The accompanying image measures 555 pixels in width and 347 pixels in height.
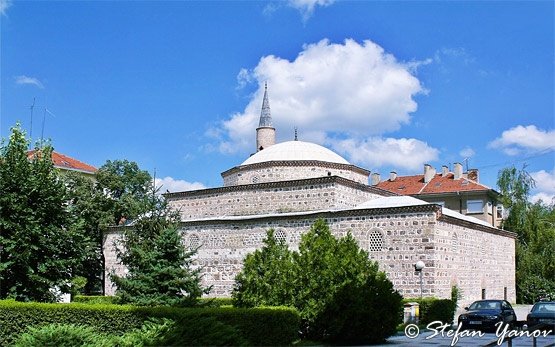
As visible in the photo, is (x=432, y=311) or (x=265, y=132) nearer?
(x=432, y=311)

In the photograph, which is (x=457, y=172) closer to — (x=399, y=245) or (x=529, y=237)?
(x=529, y=237)

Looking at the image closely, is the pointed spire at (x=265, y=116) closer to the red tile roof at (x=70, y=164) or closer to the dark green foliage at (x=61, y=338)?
the red tile roof at (x=70, y=164)

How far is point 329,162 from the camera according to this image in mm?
28156

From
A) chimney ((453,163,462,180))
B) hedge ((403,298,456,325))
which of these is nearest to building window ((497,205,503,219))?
chimney ((453,163,462,180))

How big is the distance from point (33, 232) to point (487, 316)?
12997 mm

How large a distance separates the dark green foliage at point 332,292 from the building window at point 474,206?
26.2 meters

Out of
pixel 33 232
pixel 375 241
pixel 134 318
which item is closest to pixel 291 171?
pixel 375 241

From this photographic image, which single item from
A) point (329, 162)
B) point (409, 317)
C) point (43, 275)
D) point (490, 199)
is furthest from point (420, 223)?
point (490, 199)

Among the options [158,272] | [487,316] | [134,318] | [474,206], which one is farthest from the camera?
[474,206]

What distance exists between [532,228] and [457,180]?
7.41 meters

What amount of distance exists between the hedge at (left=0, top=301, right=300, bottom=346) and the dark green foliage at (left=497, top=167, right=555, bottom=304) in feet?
75.3

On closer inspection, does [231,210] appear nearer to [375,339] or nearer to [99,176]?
[99,176]

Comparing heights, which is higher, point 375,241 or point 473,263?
point 375,241

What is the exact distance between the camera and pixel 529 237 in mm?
34156
